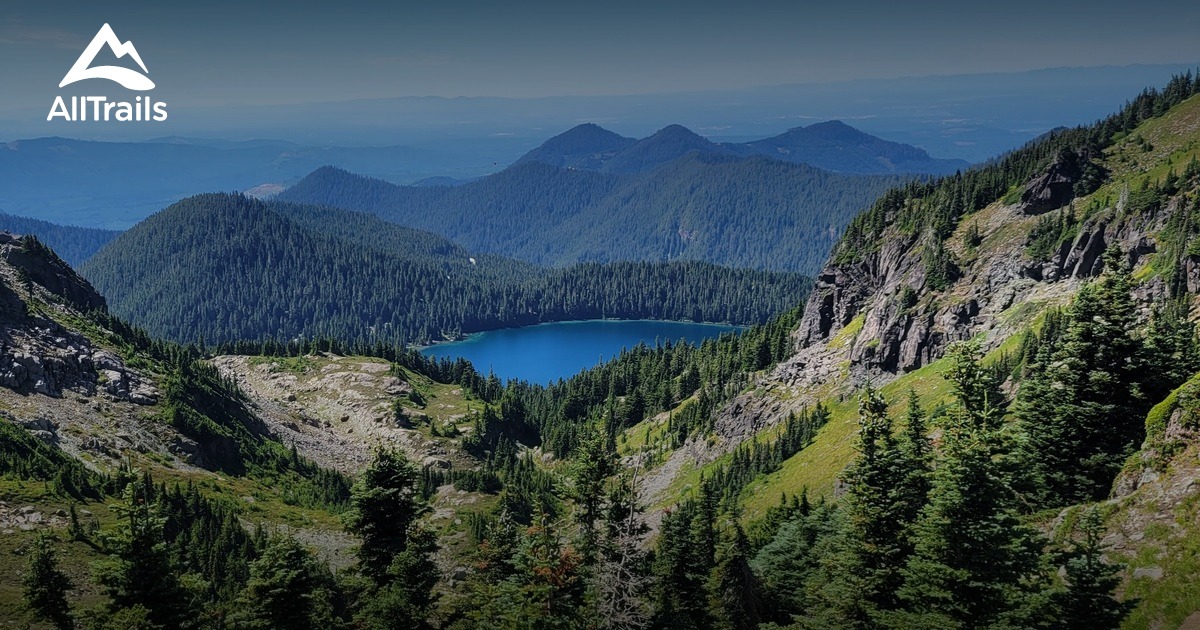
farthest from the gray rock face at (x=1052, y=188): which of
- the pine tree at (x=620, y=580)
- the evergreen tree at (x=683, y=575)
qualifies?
the pine tree at (x=620, y=580)

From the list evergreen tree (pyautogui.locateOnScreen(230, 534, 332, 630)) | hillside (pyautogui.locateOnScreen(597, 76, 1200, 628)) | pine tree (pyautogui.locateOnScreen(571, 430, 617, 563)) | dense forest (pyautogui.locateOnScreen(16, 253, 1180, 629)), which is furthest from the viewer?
pine tree (pyautogui.locateOnScreen(571, 430, 617, 563))

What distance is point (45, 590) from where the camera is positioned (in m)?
43.3

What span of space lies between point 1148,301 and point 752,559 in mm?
61946

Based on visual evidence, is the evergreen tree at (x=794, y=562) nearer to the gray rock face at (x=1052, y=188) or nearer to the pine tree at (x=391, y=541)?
the pine tree at (x=391, y=541)

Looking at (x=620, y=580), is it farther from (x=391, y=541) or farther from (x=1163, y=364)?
(x=1163, y=364)

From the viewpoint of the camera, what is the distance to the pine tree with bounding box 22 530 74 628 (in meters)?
43.1

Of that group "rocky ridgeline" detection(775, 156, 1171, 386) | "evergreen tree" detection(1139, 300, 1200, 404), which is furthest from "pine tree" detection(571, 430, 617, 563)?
"rocky ridgeline" detection(775, 156, 1171, 386)

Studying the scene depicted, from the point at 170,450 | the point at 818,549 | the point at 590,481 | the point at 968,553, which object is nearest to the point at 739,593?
the point at 818,549

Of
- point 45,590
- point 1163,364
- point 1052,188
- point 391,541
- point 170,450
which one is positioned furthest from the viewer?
point 1052,188

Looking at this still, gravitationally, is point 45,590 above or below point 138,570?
below

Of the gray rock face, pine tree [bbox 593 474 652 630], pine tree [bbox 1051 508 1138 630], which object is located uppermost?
the gray rock face

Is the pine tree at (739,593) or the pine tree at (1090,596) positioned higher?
the pine tree at (1090,596)

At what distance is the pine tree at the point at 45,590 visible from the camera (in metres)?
43.1

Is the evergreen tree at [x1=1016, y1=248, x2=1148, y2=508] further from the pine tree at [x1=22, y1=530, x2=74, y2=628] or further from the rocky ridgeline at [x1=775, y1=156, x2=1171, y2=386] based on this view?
the pine tree at [x1=22, y1=530, x2=74, y2=628]
